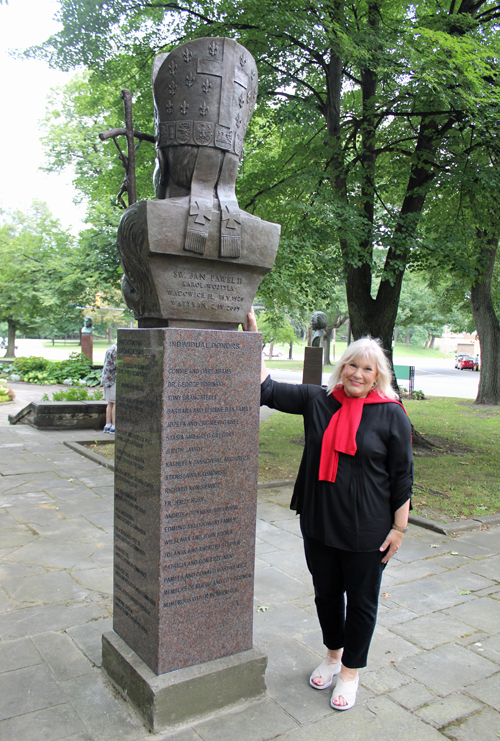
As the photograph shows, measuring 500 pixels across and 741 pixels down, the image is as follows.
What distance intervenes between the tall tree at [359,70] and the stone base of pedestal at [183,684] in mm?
6733

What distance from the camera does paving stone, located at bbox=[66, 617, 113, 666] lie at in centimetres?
342

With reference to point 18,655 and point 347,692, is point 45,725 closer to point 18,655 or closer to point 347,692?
point 18,655

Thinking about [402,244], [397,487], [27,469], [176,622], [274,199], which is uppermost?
[274,199]

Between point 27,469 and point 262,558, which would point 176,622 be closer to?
point 262,558

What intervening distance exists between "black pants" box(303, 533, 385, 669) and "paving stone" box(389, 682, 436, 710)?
364mm

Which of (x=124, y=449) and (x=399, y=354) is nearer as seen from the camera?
(x=124, y=449)

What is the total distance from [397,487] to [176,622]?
1303 millimetres

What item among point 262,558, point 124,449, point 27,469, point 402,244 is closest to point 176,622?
point 124,449

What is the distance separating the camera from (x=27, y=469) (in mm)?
8125

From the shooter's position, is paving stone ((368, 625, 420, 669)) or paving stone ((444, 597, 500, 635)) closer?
paving stone ((368, 625, 420, 669))

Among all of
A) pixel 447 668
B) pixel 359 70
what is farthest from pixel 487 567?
pixel 359 70

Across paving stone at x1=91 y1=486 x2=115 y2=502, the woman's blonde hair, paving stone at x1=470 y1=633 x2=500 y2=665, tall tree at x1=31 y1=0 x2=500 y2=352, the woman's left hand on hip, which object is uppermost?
tall tree at x1=31 y1=0 x2=500 y2=352

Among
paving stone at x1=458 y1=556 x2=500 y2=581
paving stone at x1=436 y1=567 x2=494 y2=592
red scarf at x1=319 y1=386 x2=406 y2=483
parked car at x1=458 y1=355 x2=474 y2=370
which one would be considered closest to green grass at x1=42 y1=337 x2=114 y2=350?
parked car at x1=458 y1=355 x2=474 y2=370

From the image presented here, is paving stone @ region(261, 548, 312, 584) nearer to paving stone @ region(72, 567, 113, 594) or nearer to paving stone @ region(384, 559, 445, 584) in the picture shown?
paving stone @ region(384, 559, 445, 584)
